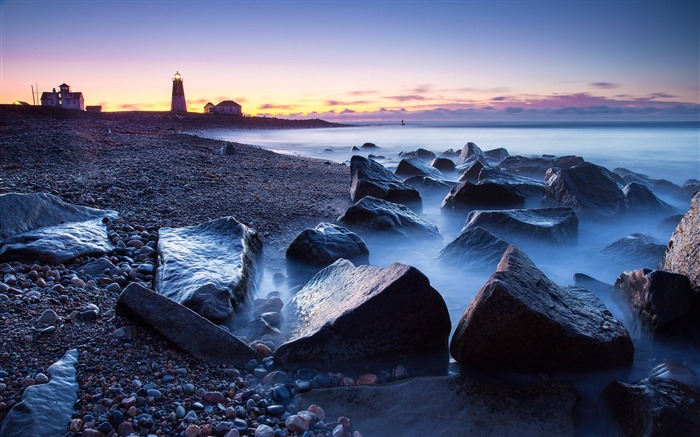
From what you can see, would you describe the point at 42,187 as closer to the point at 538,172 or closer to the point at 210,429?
the point at 210,429

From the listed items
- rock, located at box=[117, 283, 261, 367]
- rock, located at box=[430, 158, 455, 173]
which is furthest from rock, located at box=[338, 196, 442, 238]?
rock, located at box=[430, 158, 455, 173]

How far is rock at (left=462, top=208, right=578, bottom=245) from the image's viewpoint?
16.1 ft

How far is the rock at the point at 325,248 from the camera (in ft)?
12.8

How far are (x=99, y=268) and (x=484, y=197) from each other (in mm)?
5119

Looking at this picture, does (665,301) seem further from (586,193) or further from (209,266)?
(586,193)

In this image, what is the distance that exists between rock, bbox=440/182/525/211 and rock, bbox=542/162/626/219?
60cm

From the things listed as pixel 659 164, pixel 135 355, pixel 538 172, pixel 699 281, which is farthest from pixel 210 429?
pixel 659 164

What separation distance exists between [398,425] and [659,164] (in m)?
14.8

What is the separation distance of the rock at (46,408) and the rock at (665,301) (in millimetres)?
3112

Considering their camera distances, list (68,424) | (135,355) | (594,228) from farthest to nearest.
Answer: (594,228) → (135,355) → (68,424)

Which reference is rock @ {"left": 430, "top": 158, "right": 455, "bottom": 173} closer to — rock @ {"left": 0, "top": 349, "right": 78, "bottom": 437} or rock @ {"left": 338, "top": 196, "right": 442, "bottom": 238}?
rock @ {"left": 338, "top": 196, "right": 442, "bottom": 238}

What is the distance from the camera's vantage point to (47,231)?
11.2 ft

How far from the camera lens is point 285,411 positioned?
2.01 meters

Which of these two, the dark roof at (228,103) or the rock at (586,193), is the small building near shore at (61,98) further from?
the rock at (586,193)
